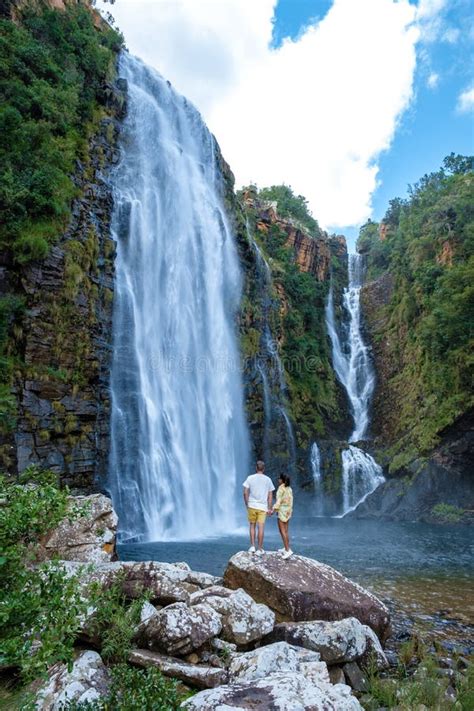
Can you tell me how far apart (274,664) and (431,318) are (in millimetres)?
23127

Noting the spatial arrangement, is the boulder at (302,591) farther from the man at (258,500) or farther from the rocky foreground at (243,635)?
the man at (258,500)

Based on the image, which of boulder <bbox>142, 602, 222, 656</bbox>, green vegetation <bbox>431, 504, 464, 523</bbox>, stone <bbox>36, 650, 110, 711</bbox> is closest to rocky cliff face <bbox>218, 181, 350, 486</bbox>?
green vegetation <bbox>431, 504, 464, 523</bbox>

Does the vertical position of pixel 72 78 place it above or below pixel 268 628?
above

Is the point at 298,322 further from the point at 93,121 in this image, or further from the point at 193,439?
the point at 93,121

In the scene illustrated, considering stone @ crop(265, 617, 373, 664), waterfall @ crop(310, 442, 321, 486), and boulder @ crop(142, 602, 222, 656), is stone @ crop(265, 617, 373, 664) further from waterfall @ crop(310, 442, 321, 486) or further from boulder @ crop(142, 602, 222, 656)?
waterfall @ crop(310, 442, 321, 486)

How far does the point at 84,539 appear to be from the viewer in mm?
7633

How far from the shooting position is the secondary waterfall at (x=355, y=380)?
25516 mm

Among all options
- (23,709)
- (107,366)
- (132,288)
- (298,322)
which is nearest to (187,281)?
(132,288)

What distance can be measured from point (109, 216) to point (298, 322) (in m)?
17.0

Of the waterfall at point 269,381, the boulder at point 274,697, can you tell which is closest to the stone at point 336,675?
the boulder at point 274,697

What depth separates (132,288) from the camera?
1966 centimetres

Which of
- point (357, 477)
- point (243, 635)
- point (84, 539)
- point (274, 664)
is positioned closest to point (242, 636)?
point (243, 635)

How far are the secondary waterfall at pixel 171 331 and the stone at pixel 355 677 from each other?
11.8 meters

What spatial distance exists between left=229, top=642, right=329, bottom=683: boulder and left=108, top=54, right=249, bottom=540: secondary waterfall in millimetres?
12036
